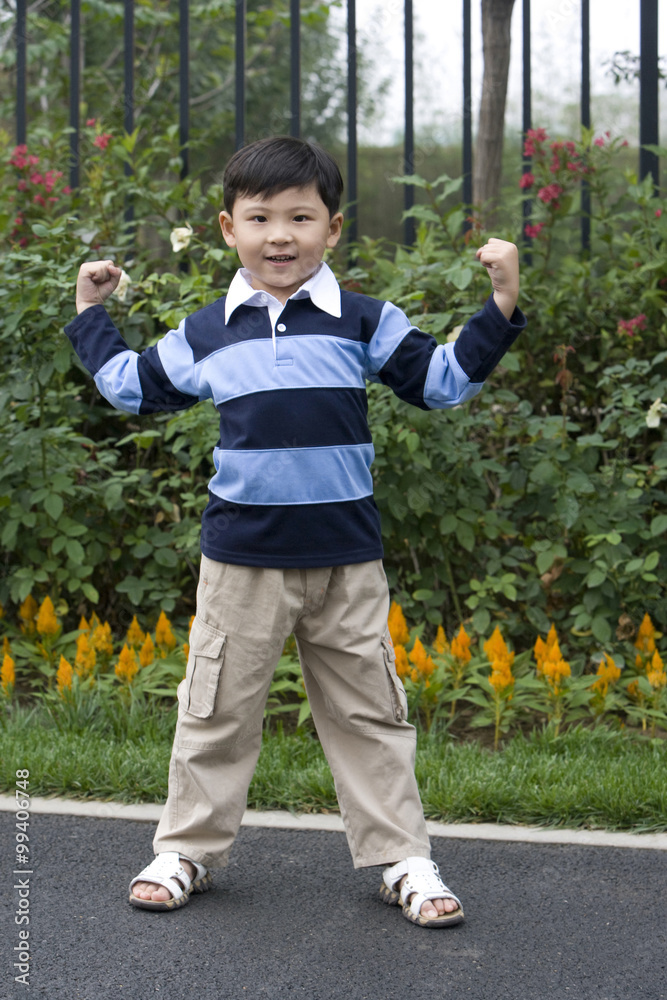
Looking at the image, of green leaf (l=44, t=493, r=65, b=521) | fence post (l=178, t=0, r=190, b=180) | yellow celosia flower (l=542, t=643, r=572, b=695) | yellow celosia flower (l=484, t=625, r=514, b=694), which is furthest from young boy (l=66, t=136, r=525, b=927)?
fence post (l=178, t=0, r=190, b=180)

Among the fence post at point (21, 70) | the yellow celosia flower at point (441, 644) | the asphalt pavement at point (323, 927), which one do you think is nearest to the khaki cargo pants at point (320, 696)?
the asphalt pavement at point (323, 927)

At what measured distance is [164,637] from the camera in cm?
347

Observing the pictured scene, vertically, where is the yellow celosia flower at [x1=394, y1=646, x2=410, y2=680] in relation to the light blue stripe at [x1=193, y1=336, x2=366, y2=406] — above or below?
below

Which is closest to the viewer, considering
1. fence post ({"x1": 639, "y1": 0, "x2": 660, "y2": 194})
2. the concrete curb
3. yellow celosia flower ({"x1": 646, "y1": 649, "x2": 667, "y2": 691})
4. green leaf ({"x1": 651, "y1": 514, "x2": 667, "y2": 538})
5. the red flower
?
the concrete curb

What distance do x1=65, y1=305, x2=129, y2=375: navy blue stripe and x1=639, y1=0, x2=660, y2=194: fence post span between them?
99.1 inches

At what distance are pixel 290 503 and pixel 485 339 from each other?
20.2 inches

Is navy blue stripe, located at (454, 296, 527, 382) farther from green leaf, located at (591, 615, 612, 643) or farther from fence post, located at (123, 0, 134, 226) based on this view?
fence post, located at (123, 0, 134, 226)

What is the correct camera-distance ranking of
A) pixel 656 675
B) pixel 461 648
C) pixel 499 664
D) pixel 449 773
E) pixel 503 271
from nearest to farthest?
pixel 503 271 → pixel 449 773 → pixel 499 664 → pixel 656 675 → pixel 461 648

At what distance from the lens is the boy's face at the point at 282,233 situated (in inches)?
84.1

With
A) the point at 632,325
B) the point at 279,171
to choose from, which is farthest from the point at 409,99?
the point at 279,171

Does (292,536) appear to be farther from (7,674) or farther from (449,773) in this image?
(7,674)

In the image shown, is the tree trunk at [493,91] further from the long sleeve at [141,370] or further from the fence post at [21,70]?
the long sleeve at [141,370]

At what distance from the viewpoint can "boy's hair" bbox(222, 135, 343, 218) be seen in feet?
6.97

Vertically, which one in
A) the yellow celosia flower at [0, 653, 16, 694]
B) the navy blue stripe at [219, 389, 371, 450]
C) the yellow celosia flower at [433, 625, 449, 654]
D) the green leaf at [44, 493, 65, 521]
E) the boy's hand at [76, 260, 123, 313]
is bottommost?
the yellow celosia flower at [0, 653, 16, 694]
